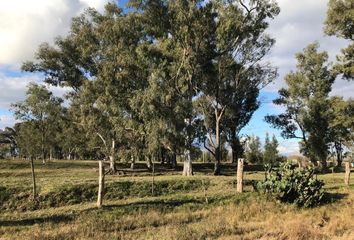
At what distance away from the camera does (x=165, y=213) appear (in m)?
19.9

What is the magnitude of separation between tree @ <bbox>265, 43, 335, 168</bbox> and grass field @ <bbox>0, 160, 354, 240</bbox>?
27.5 m

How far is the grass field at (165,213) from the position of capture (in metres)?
13.9

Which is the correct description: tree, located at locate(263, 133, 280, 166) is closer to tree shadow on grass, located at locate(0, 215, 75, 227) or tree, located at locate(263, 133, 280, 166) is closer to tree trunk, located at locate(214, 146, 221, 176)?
tree trunk, located at locate(214, 146, 221, 176)

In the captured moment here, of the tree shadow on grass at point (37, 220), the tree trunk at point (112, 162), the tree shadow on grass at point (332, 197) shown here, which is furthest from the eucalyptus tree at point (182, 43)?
the tree shadow on grass at point (37, 220)

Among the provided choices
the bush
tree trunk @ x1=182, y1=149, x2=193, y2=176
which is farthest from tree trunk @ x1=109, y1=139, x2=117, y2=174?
the bush

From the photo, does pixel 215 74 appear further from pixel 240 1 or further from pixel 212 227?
pixel 212 227

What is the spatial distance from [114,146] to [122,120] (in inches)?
164

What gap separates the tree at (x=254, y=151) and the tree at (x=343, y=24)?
105 feet

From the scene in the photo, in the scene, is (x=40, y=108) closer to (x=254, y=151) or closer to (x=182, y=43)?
(x=182, y=43)

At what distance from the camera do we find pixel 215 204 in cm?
2228

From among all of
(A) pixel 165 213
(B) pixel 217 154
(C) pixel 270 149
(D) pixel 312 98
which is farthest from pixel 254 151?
(A) pixel 165 213

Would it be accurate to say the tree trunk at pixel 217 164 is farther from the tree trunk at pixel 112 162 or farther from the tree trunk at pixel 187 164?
the tree trunk at pixel 112 162

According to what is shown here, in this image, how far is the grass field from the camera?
45.5ft

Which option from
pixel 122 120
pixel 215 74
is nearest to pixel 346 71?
pixel 215 74
